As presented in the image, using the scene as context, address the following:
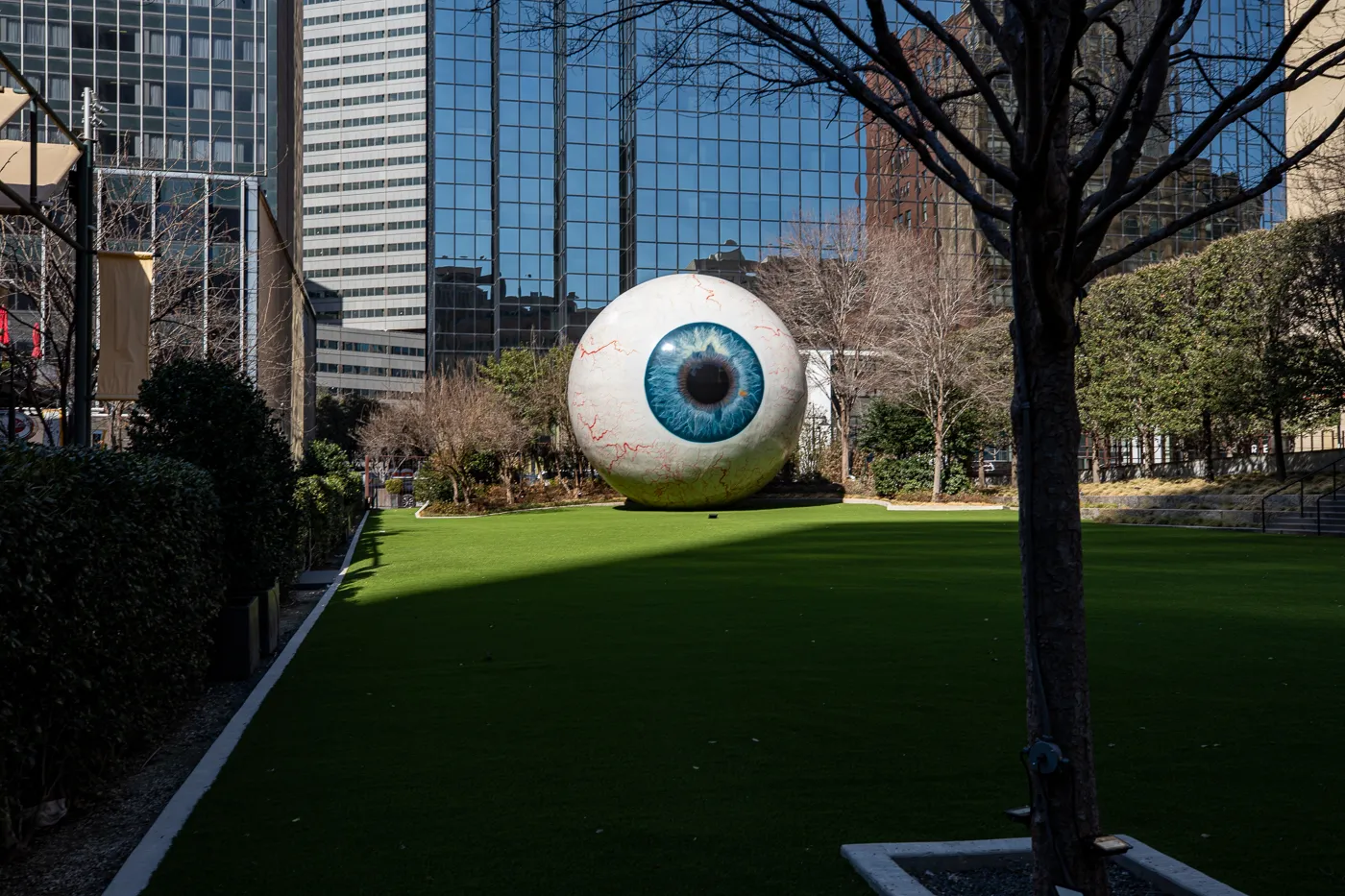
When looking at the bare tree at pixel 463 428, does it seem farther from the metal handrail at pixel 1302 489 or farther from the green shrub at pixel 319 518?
the metal handrail at pixel 1302 489

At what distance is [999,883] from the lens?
4043mm

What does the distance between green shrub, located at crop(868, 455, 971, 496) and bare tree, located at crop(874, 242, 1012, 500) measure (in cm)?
78

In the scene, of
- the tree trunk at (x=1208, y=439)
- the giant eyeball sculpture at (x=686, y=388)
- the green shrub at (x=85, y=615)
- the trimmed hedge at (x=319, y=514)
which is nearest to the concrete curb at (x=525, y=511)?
the giant eyeball sculpture at (x=686, y=388)

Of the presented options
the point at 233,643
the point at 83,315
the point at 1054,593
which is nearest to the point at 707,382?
the point at 83,315

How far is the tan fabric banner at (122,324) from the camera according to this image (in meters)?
9.56

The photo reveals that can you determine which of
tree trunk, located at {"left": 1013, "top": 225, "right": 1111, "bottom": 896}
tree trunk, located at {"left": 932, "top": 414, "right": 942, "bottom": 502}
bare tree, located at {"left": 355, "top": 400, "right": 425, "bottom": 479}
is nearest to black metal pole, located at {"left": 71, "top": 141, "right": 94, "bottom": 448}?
tree trunk, located at {"left": 1013, "top": 225, "right": 1111, "bottom": 896}

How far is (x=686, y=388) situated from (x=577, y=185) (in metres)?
48.6

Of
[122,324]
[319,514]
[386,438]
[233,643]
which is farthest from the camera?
[386,438]

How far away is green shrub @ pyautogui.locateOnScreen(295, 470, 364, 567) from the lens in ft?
49.2

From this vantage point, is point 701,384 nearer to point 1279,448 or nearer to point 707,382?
point 707,382

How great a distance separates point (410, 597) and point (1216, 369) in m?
26.3

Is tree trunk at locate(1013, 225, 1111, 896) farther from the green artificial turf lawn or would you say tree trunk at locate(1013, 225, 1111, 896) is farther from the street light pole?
the street light pole

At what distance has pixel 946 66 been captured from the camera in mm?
4977

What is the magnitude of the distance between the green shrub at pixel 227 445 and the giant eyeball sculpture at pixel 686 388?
1877cm
